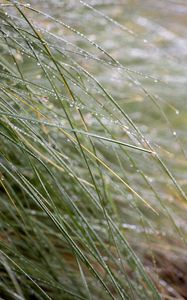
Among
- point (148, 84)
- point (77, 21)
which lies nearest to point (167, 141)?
point (148, 84)

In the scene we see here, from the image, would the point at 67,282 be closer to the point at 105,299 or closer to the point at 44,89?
the point at 105,299

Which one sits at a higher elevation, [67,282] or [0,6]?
[0,6]

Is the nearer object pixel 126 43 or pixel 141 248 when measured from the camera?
pixel 141 248

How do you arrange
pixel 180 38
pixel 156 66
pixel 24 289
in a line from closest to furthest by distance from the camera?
1. pixel 24 289
2. pixel 156 66
3. pixel 180 38

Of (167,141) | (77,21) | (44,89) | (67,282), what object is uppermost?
(44,89)

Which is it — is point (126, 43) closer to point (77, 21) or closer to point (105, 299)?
point (77, 21)

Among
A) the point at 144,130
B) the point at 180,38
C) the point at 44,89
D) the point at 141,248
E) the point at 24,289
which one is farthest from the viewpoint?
the point at 180,38

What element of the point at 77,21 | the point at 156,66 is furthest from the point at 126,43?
the point at 77,21
